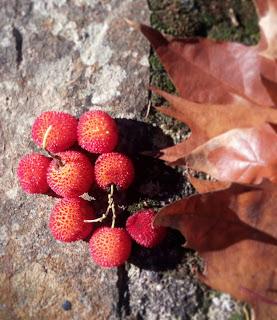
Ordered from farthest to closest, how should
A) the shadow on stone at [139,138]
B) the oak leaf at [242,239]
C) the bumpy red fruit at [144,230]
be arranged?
the shadow on stone at [139,138] → the bumpy red fruit at [144,230] → the oak leaf at [242,239]

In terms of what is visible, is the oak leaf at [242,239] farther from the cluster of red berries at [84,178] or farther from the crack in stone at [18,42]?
the crack in stone at [18,42]

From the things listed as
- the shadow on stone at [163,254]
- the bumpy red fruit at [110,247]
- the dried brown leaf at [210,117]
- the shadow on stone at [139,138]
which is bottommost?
the shadow on stone at [163,254]

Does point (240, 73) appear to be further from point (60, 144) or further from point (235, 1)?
point (60, 144)

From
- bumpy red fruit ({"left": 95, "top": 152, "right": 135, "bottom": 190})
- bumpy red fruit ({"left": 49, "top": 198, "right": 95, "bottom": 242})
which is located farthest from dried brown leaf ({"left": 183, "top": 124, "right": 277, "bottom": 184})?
bumpy red fruit ({"left": 49, "top": 198, "right": 95, "bottom": 242})

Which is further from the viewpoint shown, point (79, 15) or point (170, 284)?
point (79, 15)

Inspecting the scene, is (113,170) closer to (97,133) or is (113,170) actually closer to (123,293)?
(97,133)

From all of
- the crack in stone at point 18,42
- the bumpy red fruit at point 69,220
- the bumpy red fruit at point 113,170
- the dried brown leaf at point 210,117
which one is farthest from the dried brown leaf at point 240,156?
the crack in stone at point 18,42

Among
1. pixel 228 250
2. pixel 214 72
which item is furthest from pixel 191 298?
pixel 214 72
